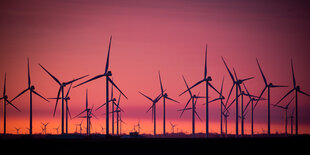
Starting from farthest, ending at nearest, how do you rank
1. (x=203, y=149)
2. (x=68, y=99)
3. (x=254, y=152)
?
(x=68, y=99), (x=203, y=149), (x=254, y=152)

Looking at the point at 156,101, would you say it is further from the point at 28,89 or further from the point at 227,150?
the point at 227,150

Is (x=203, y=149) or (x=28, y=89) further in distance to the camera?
(x=28, y=89)

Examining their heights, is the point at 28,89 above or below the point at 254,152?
above

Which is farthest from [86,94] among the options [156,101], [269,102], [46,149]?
[46,149]

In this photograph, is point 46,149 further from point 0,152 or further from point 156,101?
point 156,101

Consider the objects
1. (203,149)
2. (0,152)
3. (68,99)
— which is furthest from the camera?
(68,99)

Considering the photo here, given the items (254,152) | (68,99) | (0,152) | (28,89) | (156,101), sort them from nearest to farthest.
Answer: (0,152), (254,152), (28,89), (68,99), (156,101)

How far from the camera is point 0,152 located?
254 ft

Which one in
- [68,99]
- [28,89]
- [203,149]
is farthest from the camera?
[68,99]

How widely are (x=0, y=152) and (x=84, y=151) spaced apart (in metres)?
11.9

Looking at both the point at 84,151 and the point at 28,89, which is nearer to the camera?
the point at 84,151

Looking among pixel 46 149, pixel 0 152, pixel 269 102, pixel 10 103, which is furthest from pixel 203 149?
pixel 10 103

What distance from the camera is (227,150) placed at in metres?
86.0

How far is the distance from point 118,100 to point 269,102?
4584 cm
